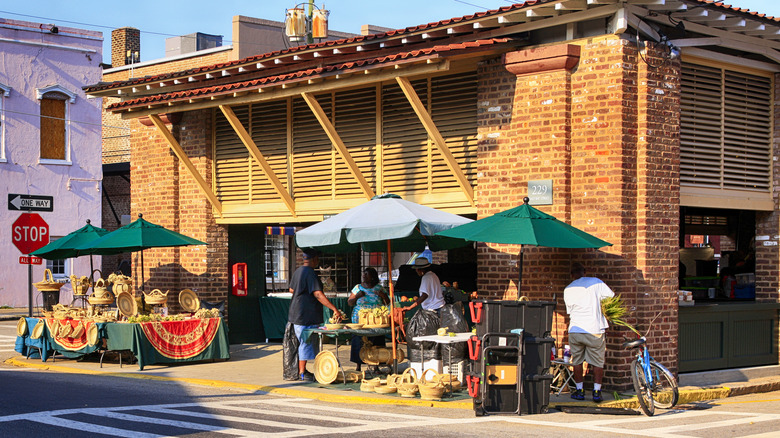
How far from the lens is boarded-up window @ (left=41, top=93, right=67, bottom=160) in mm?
29781

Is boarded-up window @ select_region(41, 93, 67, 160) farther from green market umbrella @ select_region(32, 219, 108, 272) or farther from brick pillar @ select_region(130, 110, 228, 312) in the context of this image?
green market umbrella @ select_region(32, 219, 108, 272)

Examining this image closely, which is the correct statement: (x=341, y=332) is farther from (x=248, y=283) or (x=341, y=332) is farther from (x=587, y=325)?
(x=248, y=283)

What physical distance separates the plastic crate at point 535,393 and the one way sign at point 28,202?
1184 cm

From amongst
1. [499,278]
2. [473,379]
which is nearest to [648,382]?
[473,379]

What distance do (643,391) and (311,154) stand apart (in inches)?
293

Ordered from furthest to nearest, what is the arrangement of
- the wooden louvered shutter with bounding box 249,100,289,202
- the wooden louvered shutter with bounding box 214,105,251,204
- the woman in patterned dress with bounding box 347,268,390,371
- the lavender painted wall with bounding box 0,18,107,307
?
the lavender painted wall with bounding box 0,18,107,307 < the wooden louvered shutter with bounding box 214,105,251,204 < the wooden louvered shutter with bounding box 249,100,289,202 < the woman in patterned dress with bounding box 347,268,390,371

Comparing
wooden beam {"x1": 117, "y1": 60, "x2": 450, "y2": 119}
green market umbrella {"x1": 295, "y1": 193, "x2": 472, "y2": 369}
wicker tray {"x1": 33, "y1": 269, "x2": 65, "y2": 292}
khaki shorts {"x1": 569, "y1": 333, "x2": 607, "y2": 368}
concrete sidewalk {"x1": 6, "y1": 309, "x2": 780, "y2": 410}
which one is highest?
wooden beam {"x1": 117, "y1": 60, "x2": 450, "y2": 119}

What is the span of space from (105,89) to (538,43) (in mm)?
8923

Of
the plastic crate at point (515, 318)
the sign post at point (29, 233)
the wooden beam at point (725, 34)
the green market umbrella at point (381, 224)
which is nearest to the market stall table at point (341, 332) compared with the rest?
the green market umbrella at point (381, 224)

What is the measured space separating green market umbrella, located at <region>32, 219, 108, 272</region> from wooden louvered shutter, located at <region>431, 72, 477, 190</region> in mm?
6897

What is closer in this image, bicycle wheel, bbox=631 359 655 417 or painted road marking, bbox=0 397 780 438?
painted road marking, bbox=0 397 780 438

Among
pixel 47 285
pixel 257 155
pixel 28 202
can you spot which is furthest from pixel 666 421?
pixel 28 202

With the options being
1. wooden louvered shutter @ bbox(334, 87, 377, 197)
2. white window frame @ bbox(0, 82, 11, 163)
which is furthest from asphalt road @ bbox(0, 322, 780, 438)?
white window frame @ bbox(0, 82, 11, 163)

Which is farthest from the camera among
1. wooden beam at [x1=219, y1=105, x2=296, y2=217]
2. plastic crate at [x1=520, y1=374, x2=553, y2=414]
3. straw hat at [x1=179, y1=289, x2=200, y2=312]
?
straw hat at [x1=179, y1=289, x2=200, y2=312]
